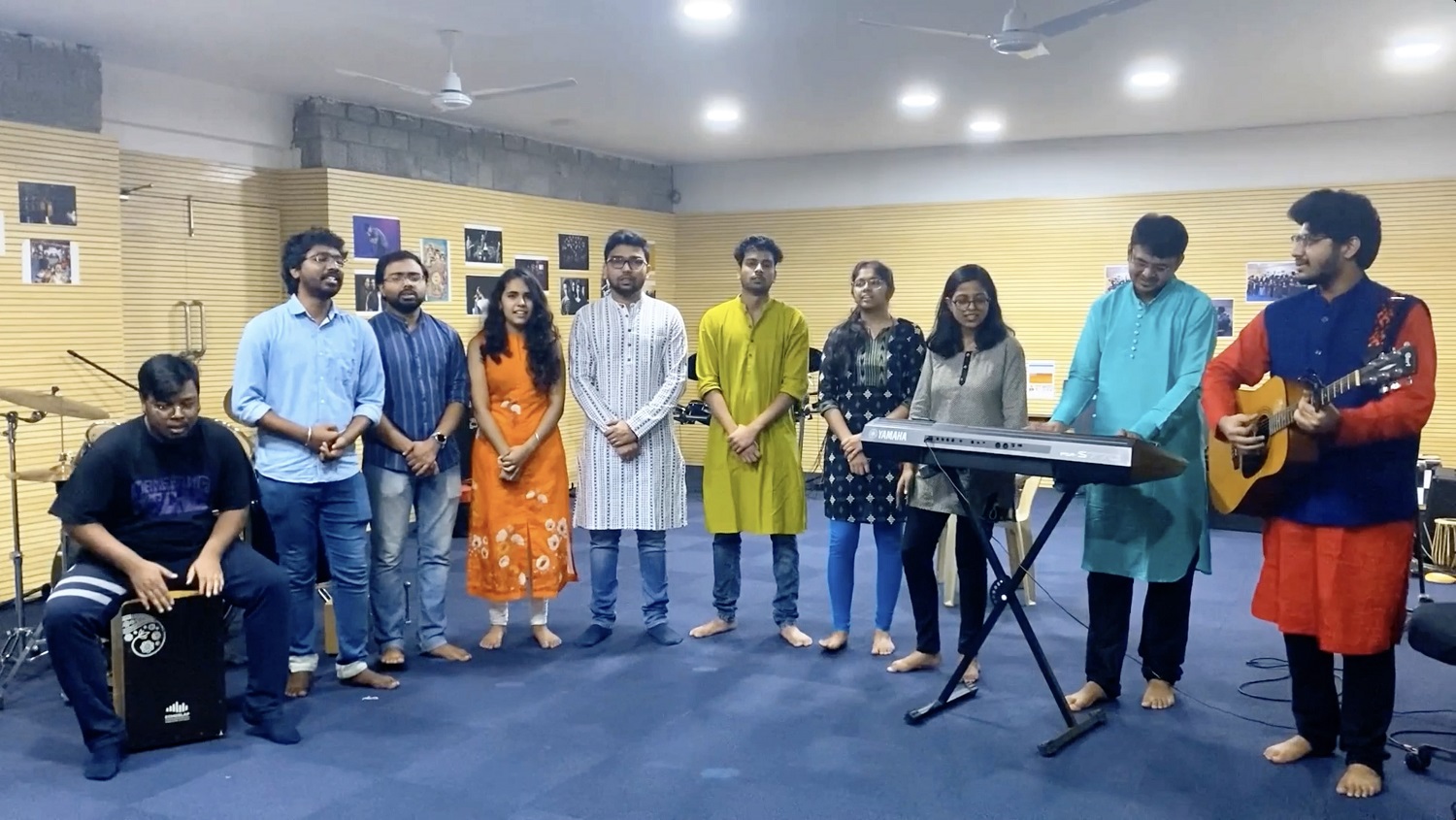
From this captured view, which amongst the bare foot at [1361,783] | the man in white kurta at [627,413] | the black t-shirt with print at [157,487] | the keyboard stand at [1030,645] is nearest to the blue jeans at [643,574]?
the man in white kurta at [627,413]

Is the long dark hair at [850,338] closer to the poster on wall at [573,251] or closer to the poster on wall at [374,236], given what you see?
the poster on wall at [374,236]

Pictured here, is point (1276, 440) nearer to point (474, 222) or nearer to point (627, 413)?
point (627, 413)

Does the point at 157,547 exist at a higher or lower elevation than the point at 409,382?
lower

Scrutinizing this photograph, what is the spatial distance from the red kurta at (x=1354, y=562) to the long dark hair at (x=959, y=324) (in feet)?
2.58

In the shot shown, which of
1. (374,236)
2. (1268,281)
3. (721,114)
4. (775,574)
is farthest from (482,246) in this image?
(1268,281)

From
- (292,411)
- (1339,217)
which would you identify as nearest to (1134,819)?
(1339,217)

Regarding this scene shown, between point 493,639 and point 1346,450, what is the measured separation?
3.05 m

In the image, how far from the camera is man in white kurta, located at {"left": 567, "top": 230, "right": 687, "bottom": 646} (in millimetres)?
4172

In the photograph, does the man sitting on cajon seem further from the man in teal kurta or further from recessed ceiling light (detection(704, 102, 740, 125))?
recessed ceiling light (detection(704, 102, 740, 125))

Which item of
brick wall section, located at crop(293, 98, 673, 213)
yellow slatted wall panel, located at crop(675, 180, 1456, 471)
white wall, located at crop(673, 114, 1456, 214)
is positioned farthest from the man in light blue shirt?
white wall, located at crop(673, 114, 1456, 214)

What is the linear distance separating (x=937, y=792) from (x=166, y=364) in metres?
2.55

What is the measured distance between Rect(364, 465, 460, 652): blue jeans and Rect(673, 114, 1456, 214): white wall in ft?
18.9

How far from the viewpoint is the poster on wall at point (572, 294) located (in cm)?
835

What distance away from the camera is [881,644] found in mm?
4078
